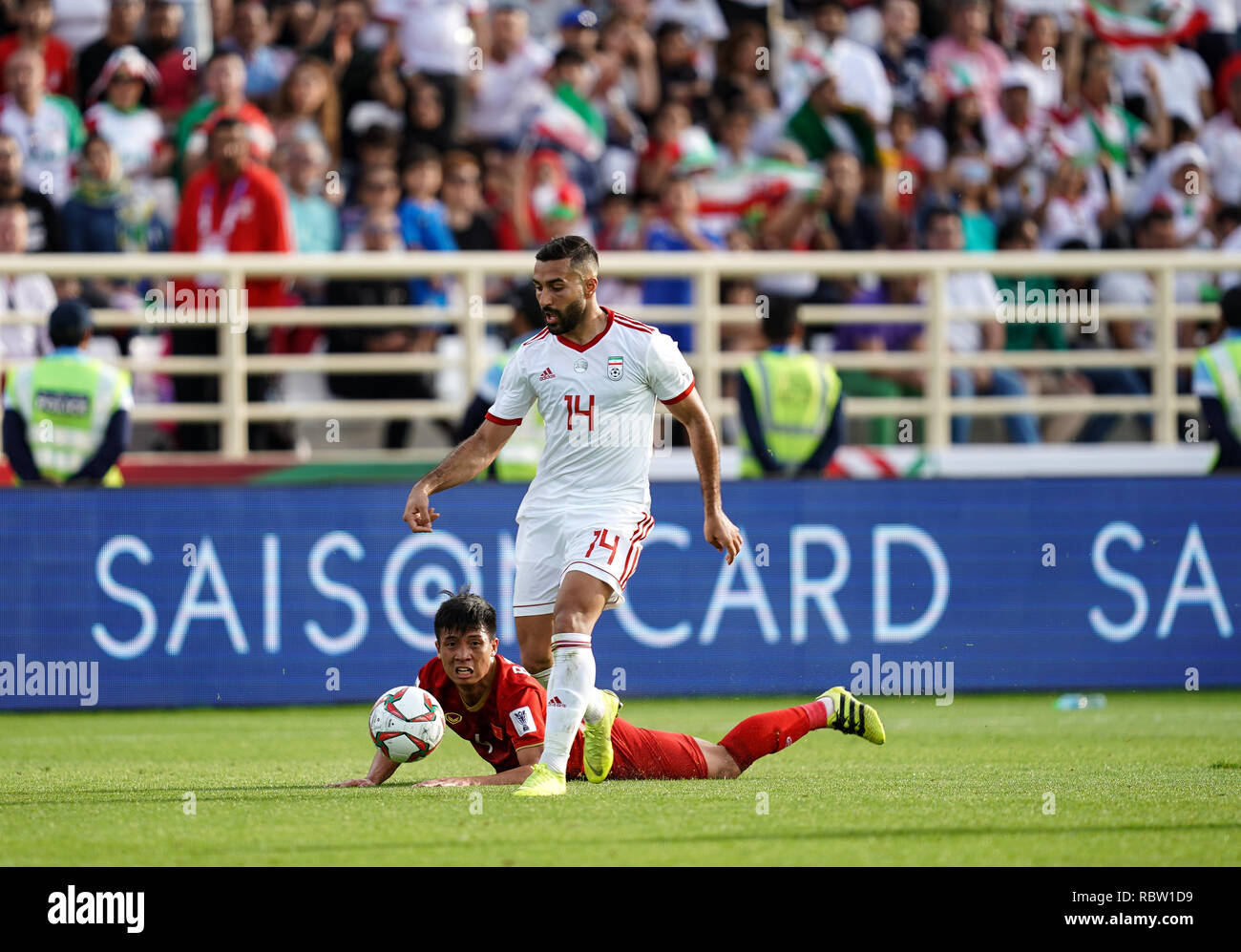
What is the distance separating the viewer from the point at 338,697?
11789 millimetres

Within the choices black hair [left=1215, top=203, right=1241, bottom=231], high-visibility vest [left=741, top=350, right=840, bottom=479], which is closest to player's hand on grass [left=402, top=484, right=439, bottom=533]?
high-visibility vest [left=741, top=350, right=840, bottom=479]

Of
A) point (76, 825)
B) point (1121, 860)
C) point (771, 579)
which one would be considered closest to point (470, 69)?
point (771, 579)

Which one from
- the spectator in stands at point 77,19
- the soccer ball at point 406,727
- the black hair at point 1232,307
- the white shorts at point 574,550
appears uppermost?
the spectator in stands at point 77,19

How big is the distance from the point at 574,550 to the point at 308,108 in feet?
26.6

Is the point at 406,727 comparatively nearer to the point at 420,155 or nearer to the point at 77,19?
the point at 420,155

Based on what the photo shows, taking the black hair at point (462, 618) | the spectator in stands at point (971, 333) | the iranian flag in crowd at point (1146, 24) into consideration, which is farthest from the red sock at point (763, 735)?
the iranian flag in crowd at point (1146, 24)

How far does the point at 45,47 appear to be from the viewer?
583 inches

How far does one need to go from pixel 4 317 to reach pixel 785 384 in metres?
5.23

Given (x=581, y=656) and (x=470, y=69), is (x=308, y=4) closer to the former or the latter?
(x=470, y=69)

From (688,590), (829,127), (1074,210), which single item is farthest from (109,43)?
(1074,210)

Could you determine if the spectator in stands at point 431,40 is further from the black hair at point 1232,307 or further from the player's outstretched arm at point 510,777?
the player's outstretched arm at point 510,777

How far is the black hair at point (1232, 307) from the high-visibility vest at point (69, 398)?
22.4 ft

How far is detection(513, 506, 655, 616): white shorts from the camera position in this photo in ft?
24.5

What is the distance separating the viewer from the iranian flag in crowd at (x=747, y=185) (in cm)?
1516
